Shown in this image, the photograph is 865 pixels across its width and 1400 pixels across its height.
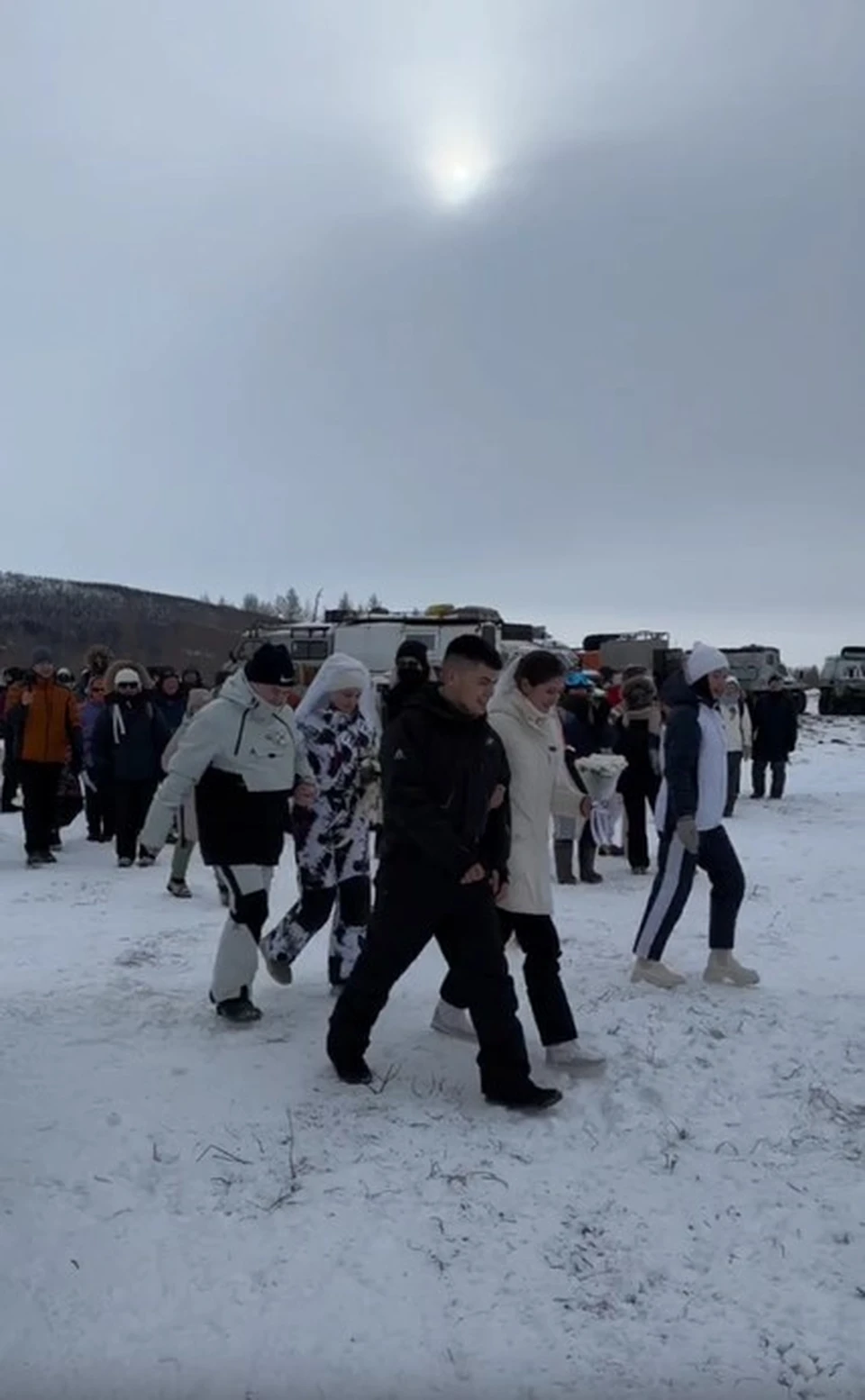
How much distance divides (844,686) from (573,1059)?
37.1m

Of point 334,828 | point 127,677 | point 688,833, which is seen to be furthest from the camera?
point 127,677

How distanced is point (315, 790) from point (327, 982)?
123 cm

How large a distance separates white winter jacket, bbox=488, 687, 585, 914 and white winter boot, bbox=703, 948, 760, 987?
1836 mm

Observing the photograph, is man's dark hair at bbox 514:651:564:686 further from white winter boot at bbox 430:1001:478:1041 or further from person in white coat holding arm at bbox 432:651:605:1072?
white winter boot at bbox 430:1001:478:1041

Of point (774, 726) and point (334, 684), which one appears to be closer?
point (334, 684)

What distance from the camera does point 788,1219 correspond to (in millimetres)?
3939

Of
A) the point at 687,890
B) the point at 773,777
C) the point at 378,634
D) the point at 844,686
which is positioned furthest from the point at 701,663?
the point at 844,686

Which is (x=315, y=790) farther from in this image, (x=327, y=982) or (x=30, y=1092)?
(x=30, y=1092)

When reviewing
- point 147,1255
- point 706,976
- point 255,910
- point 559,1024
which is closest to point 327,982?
point 255,910

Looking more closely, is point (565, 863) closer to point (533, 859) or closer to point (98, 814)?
point (533, 859)

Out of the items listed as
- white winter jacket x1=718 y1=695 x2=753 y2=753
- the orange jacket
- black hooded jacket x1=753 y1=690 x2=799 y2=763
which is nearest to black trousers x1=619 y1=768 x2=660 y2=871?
white winter jacket x1=718 y1=695 x2=753 y2=753

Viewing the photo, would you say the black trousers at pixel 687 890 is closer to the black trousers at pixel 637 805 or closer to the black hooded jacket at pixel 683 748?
the black hooded jacket at pixel 683 748

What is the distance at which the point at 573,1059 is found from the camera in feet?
16.5

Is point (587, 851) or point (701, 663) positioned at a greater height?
point (701, 663)
